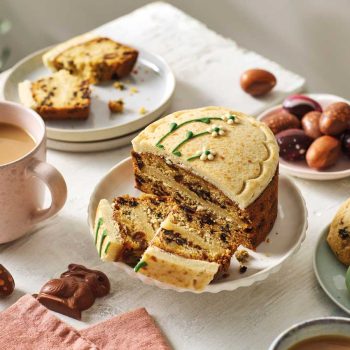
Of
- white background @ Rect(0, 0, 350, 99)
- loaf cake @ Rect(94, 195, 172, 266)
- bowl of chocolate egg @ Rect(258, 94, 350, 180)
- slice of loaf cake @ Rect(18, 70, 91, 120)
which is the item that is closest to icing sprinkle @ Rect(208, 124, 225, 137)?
loaf cake @ Rect(94, 195, 172, 266)

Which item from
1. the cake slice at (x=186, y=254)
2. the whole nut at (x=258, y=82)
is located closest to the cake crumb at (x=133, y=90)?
the whole nut at (x=258, y=82)

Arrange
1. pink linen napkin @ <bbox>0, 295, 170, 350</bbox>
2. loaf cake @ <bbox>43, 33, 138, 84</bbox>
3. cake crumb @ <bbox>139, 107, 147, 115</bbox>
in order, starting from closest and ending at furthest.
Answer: pink linen napkin @ <bbox>0, 295, 170, 350</bbox>, cake crumb @ <bbox>139, 107, 147, 115</bbox>, loaf cake @ <bbox>43, 33, 138, 84</bbox>

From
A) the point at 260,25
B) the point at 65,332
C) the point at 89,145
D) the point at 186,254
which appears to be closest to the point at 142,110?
the point at 89,145

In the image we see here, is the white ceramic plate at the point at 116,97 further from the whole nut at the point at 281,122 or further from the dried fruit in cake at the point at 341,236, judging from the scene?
the dried fruit in cake at the point at 341,236

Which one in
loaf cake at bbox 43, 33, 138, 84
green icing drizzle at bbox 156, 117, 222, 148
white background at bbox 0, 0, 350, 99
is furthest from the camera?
white background at bbox 0, 0, 350, 99

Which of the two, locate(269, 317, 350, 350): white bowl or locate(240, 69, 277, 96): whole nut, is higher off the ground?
locate(269, 317, 350, 350): white bowl

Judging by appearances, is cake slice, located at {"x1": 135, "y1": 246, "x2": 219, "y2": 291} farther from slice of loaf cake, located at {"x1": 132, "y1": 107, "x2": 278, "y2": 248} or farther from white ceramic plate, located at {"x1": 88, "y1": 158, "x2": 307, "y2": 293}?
slice of loaf cake, located at {"x1": 132, "y1": 107, "x2": 278, "y2": 248}
